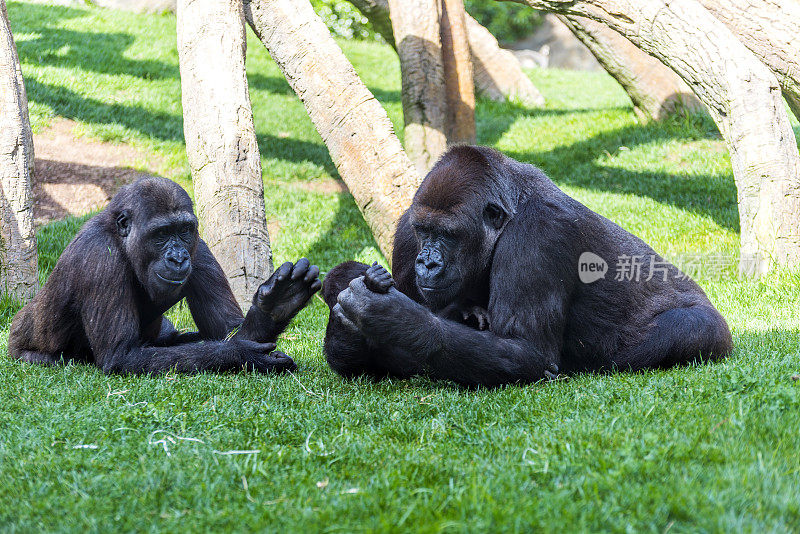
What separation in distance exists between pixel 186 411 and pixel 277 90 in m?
11.1

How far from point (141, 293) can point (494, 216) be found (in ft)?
7.97

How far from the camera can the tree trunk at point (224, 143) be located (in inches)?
260

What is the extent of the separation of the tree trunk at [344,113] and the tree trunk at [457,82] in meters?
3.07

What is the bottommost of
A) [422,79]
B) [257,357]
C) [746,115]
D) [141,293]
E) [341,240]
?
[257,357]

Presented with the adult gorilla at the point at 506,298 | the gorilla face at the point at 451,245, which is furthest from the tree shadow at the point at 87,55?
the gorilla face at the point at 451,245

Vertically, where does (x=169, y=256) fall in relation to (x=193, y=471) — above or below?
above

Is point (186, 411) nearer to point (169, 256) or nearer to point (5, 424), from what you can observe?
point (5, 424)

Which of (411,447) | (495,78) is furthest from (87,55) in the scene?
(411,447)

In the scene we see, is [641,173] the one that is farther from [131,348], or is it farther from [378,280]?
[131,348]

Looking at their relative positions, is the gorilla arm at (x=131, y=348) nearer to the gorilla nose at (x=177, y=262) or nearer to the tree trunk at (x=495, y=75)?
the gorilla nose at (x=177, y=262)

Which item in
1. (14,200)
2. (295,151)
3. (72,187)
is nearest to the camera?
(14,200)

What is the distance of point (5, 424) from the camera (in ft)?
12.9

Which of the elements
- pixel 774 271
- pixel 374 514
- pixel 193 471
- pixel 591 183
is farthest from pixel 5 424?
pixel 591 183

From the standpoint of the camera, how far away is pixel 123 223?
5277 mm
